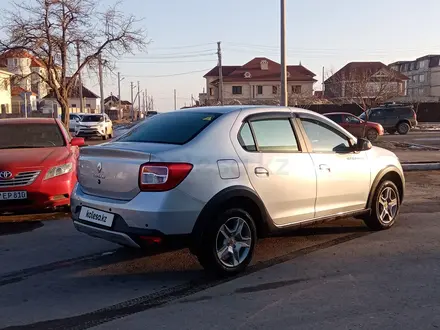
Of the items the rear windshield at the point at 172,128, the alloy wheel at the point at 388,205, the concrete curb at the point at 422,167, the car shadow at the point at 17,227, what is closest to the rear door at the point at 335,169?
the alloy wheel at the point at 388,205

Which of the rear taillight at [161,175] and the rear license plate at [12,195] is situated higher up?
the rear taillight at [161,175]

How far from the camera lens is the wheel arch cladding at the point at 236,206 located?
4.62 metres

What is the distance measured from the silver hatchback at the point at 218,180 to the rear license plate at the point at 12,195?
2.23 metres

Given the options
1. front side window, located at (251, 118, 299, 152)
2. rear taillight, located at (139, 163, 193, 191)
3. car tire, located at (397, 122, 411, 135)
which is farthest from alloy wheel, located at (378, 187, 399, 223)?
car tire, located at (397, 122, 411, 135)

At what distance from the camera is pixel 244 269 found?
5.11 meters

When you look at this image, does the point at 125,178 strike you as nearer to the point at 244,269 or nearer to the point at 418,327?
the point at 244,269

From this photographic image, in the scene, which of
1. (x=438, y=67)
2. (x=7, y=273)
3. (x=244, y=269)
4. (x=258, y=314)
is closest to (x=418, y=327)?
(x=258, y=314)

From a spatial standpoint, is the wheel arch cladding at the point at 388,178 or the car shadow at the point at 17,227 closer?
the wheel arch cladding at the point at 388,178

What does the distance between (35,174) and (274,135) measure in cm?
374

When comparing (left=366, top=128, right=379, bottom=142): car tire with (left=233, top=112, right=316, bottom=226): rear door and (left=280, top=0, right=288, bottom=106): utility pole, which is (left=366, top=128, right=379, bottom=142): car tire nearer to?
(left=280, top=0, right=288, bottom=106): utility pole

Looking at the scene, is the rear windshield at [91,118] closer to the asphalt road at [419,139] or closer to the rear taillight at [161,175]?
the asphalt road at [419,139]

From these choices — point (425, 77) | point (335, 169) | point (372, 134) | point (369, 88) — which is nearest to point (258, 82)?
point (369, 88)

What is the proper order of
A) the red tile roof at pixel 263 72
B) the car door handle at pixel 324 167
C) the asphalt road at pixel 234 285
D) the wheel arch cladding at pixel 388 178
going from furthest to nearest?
Result: 1. the red tile roof at pixel 263 72
2. the wheel arch cladding at pixel 388 178
3. the car door handle at pixel 324 167
4. the asphalt road at pixel 234 285

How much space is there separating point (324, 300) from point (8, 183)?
481 centimetres
